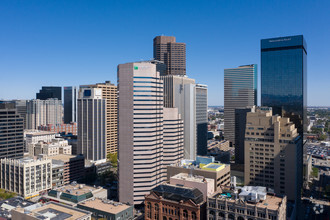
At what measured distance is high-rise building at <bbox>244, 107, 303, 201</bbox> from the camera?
12444 centimetres

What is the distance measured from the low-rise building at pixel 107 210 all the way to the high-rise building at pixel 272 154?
63.7m

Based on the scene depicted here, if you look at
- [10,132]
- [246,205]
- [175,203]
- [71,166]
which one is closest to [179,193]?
[175,203]

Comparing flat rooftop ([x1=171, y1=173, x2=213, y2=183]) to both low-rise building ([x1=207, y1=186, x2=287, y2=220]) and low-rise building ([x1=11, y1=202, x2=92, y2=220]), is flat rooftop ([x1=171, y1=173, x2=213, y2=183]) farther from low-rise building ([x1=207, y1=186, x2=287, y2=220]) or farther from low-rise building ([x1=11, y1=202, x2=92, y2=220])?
low-rise building ([x1=11, y1=202, x2=92, y2=220])

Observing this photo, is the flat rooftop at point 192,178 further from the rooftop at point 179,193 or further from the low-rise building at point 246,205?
the low-rise building at point 246,205

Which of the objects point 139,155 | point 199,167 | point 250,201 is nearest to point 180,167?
point 199,167

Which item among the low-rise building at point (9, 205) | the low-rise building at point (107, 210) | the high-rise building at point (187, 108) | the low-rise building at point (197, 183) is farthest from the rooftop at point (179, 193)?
the high-rise building at point (187, 108)

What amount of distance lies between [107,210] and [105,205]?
5.52 m

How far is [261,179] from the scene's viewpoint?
432 ft

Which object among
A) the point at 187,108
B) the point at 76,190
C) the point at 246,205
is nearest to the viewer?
the point at 246,205

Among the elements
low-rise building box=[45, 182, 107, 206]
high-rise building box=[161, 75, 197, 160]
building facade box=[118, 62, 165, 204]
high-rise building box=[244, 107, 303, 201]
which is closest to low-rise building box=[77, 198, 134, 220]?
low-rise building box=[45, 182, 107, 206]

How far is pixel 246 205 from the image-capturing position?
81000mm

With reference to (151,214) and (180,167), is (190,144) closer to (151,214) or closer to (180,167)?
(180,167)

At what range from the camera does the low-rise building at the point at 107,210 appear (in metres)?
100

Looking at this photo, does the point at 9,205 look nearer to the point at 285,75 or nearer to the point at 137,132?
the point at 137,132
